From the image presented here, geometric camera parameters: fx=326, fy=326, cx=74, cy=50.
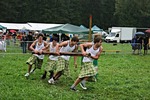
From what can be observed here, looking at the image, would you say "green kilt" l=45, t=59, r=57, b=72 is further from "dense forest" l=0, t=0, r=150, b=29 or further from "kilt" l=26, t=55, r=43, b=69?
"dense forest" l=0, t=0, r=150, b=29

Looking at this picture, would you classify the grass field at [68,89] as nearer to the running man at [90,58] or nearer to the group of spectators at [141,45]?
Answer: the running man at [90,58]

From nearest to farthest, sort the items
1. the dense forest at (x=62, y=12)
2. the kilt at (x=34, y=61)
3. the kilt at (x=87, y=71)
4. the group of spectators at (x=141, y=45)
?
1. the kilt at (x=87, y=71)
2. the kilt at (x=34, y=61)
3. the group of spectators at (x=141, y=45)
4. the dense forest at (x=62, y=12)

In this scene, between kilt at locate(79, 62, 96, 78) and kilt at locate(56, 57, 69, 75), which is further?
kilt at locate(56, 57, 69, 75)

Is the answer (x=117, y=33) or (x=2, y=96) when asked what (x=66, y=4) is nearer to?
(x=117, y=33)

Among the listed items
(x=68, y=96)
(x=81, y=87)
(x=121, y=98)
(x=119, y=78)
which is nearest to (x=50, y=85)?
(x=81, y=87)

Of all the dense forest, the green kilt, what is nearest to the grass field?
the green kilt

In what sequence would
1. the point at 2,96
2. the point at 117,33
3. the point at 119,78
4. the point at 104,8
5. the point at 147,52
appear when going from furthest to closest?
the point at 104,8, the point at 117,33, the point at 147,52, the point at 119,78, the point at 2,96

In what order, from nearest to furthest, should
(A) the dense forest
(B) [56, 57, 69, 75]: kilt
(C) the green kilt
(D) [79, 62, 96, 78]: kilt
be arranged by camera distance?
(D) [79, 62, 96, 78]: kilt, (B) [56, 57, 69, 75]: kilt, (C) the green kilt, (A) the dense forest

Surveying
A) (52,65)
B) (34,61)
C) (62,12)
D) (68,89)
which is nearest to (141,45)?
(34,61)

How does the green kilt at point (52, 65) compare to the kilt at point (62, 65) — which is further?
the green kilt at point (52, 65)

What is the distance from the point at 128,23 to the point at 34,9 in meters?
18.8

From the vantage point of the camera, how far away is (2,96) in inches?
286

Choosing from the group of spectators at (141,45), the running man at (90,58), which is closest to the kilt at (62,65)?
the running man at (90,58)

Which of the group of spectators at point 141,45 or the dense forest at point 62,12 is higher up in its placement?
the dense forest at point 62,12
